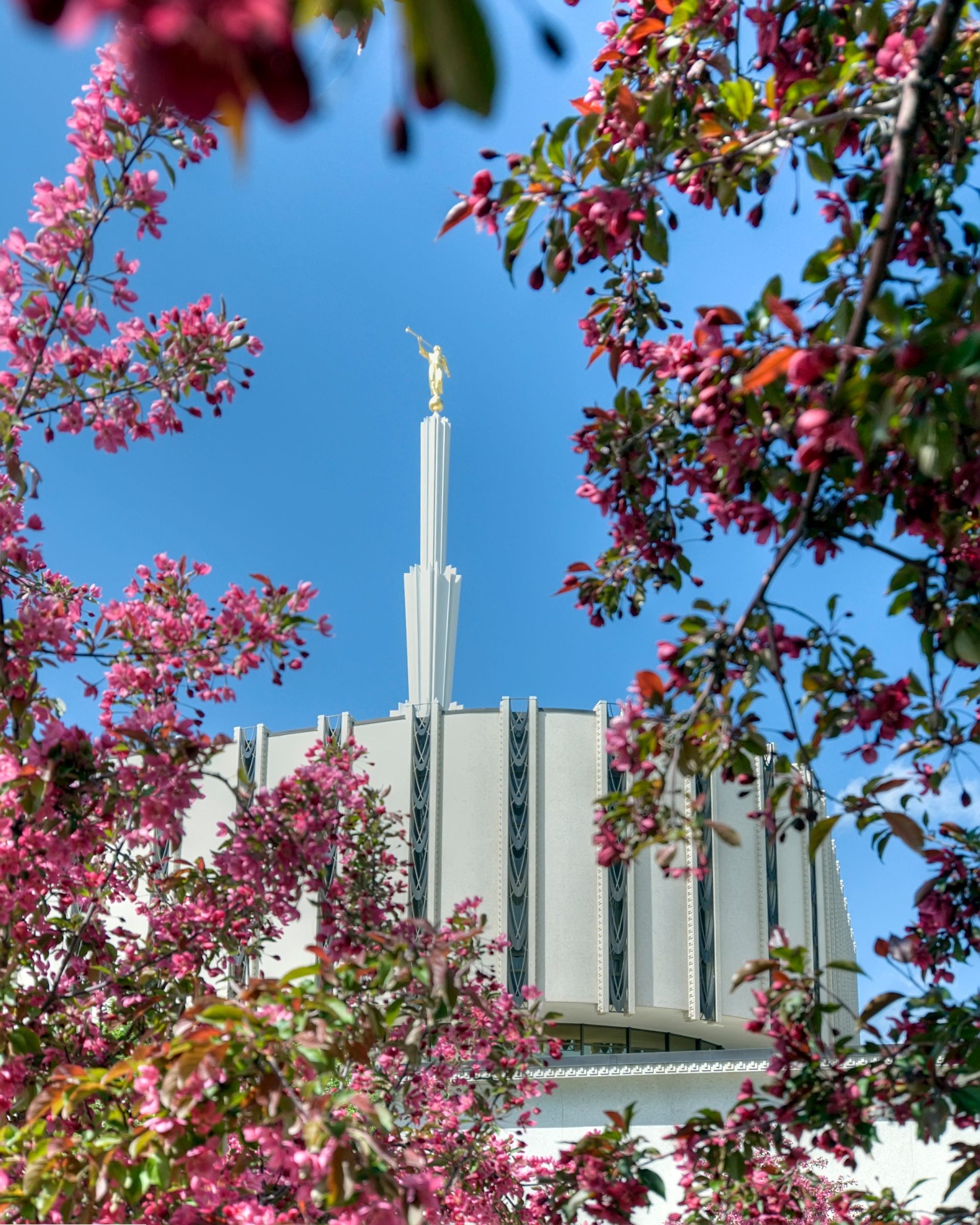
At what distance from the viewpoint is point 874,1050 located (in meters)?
2.76

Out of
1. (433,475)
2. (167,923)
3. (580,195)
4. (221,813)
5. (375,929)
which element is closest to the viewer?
(580,195)

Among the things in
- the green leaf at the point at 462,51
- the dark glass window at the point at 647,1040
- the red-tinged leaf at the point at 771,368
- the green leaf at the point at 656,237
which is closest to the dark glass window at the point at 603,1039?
the dark glass window at the point at 647,1040

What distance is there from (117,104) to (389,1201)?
3.09 meters

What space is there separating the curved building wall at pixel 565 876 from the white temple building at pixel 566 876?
0.12 ft

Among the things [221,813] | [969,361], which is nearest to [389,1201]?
[969,361]

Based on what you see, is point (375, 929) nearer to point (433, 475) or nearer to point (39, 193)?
point (39, 193)

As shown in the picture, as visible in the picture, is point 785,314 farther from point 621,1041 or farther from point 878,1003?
point 621,1041

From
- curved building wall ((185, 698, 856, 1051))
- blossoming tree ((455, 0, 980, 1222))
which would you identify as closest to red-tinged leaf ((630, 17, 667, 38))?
blossoming tree ((455, 0, 980, 1222))

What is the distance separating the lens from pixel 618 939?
81.4 ft

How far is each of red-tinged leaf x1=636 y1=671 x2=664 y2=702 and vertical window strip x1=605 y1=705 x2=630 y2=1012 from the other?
71.7 feet

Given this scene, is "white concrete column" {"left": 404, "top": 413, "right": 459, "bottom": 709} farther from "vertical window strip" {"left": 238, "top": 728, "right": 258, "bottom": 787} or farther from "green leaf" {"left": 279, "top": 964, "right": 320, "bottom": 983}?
"green leaf" {"left": 279, "top": 964, "right": 320, "bottom": 983}

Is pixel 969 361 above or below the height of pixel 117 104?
below

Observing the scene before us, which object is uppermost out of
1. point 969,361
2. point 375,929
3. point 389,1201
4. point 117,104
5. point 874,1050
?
Result: point 117,104

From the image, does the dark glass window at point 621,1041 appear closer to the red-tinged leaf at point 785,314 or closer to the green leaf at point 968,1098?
the green leaf at point 968,1098
